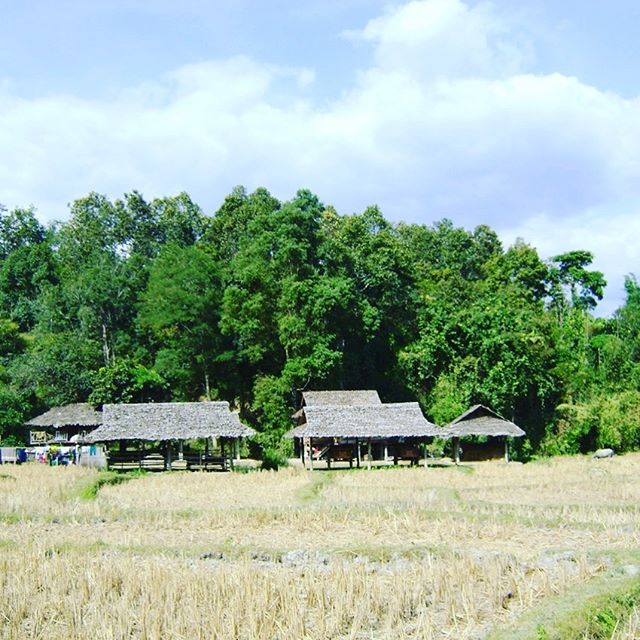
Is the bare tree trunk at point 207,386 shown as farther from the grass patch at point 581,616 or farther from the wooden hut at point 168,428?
the grass patch at point 581,616

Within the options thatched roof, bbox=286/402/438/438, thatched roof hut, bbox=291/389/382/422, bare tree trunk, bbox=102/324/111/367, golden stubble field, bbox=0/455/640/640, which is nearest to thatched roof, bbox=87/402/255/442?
thatched roof, bbox=286/402/438/438

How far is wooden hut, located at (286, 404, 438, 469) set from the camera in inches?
1257

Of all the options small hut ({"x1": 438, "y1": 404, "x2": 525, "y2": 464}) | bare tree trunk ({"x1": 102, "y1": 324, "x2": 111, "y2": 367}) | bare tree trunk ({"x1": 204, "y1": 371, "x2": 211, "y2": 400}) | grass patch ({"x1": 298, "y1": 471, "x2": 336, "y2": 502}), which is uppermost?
bare tree trunk ({"x1": 102, "y1": 324, "x2": 111, "y2": 367})

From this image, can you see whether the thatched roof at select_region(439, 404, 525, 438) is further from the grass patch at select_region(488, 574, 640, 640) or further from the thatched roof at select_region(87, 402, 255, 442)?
the grass patch at select_region(488, 574, 640, 640)

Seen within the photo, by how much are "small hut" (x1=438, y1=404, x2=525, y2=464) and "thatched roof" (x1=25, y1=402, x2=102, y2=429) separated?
60.2ft

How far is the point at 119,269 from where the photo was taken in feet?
165

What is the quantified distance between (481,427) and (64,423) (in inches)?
846

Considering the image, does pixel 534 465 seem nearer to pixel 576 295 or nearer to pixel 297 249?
pixel 297 249

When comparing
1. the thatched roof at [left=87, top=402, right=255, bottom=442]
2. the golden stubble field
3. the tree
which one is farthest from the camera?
the tree

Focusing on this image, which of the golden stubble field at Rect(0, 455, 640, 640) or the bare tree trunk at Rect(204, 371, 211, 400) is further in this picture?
the bare tree trunk at Rect(204, 371, 211, 400)

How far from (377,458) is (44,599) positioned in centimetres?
2961

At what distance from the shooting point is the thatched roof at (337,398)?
3681 centimetres

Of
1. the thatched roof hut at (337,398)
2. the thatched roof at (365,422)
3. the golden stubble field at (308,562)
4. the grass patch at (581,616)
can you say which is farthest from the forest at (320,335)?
the grass patch at (581,616)

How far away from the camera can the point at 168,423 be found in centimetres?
3183
